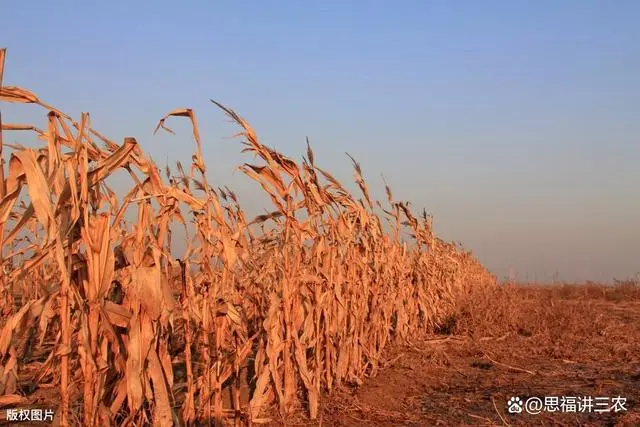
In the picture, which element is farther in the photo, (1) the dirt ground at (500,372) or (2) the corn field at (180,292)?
(1) the dirt ground at (500,372)

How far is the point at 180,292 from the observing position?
477 cm

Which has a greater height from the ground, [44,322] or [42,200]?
[42,200]

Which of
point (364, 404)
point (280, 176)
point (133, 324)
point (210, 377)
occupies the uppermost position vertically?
point (280, 176)

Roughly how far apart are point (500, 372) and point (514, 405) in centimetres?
192

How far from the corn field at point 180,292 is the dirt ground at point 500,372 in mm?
426

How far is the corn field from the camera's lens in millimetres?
3254

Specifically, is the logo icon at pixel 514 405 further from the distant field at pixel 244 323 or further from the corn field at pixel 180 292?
the corn field at pixel 180 292

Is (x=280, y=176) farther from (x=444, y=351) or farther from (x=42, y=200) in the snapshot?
(x=444, y=351)

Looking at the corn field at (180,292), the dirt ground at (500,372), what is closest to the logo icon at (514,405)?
the dirt ground at (500,372)

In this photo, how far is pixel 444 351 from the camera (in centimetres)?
886

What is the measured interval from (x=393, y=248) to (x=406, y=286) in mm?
1182

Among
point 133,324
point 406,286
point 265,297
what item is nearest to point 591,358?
point 406,286

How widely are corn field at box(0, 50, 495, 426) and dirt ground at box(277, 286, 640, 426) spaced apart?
426mm

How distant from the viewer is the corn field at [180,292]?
3254 millimetres
